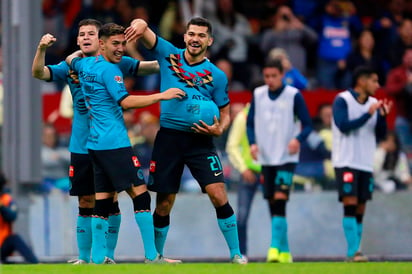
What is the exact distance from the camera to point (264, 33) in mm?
21625

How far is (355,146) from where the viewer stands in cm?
1518

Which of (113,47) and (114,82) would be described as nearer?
(114,82)

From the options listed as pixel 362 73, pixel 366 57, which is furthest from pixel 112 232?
pixel 366 57

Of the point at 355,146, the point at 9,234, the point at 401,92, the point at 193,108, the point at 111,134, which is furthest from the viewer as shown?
the point at 401,92

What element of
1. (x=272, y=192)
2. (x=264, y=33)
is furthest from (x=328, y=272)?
(x=264, y=33)

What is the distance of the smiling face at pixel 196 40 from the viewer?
1227 centimetres

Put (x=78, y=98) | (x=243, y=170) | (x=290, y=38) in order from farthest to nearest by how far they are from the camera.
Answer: (x=290, y=38) < (x=243, y=170) < (x=78, y=98)

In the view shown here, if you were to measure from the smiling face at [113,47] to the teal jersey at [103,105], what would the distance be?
6 cm

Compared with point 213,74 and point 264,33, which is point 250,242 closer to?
point 264,33

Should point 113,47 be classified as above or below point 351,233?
above

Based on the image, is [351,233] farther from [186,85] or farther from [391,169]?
[186,85]

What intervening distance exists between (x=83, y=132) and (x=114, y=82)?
0.89 meters

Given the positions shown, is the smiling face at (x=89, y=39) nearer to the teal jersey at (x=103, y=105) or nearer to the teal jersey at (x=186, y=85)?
the teal jersey at (x=103, y=105)

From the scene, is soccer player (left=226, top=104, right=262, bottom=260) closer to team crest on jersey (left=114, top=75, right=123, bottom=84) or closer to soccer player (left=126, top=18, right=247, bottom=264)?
soccer player (left=126, top=18, right=247, bottom=264)
